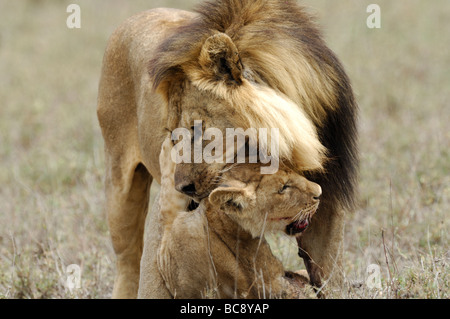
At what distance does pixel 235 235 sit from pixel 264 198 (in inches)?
10.9

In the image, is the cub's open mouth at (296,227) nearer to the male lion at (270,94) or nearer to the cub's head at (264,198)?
the cub's head at (264,198)

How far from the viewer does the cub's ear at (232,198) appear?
2.38 meters

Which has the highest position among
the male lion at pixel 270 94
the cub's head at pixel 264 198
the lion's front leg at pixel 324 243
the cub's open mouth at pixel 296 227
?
the male lion at pixel 270 94

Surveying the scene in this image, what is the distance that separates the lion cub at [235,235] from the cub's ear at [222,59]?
1.03 feet

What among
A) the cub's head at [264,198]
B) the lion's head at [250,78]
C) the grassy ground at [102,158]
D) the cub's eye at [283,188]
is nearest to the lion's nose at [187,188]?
the lion's head at [250,78]

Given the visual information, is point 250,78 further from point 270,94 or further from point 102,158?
point 102,158

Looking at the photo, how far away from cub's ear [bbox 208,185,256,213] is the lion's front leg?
0.54 metres

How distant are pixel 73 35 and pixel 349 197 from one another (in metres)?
9.11

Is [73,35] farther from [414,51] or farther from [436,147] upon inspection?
[436,147]

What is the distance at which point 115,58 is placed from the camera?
Answer: 3.75 meters

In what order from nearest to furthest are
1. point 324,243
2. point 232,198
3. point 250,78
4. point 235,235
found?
point 232,198
point 250,78
point 235,235
point 324,243

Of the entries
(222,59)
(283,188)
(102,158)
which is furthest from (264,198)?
(102,158)

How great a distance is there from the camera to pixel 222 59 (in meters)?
2.49

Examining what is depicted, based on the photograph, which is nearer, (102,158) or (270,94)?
(270,94)
